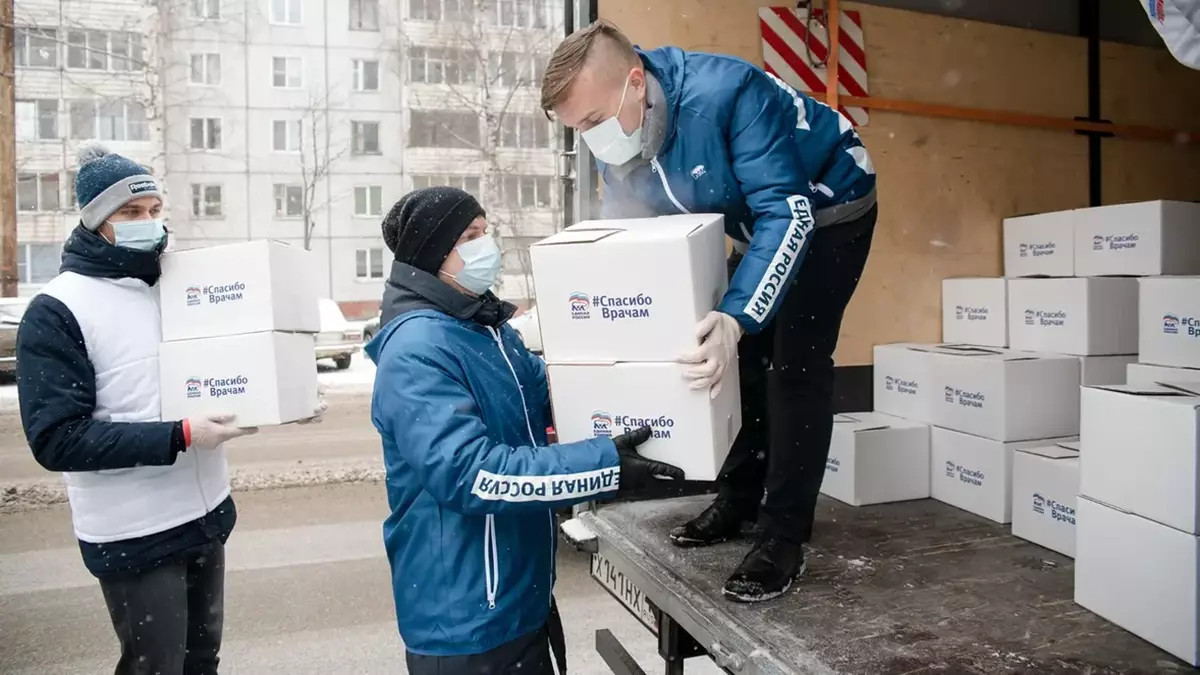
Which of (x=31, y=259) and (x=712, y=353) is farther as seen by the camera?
(x=31, y=259)

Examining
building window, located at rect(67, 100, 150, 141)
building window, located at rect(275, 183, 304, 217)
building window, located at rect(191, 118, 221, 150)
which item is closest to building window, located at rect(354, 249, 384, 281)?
building window, located at rect(275, 183, 304, 217)

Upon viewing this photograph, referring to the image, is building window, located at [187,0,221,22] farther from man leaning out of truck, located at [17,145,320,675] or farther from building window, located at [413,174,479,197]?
man leaning out of truck, located at [17,145,320,675]

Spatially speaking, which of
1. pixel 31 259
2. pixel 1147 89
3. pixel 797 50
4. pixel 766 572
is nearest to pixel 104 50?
pixel 31 259

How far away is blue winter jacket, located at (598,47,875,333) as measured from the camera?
1.77 m

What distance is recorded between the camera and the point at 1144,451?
1.90 meters

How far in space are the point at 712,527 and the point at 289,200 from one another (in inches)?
185

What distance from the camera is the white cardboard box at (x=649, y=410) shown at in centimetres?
162

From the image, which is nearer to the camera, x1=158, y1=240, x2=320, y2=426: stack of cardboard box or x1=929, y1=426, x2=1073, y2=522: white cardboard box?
x1=158, y1=240, x2=320, y2=426: stack of cardboard box

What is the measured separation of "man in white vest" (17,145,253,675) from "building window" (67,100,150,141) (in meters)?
3.25

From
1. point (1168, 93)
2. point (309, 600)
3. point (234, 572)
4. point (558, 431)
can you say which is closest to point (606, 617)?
point (309, 600)

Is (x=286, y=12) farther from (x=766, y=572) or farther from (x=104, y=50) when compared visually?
(x=766, y=572)

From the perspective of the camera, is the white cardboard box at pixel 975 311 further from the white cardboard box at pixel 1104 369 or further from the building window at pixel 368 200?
the building window at pixel 368 200

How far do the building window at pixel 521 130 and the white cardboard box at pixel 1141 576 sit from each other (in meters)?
4.67

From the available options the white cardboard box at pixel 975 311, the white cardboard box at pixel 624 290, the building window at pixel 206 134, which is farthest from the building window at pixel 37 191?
the white cardboard box at pixel 975 311
